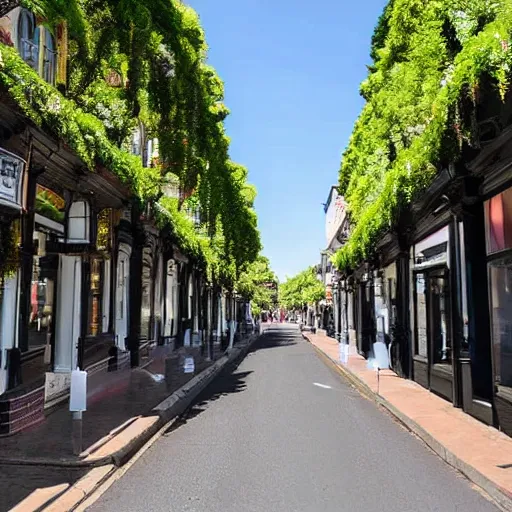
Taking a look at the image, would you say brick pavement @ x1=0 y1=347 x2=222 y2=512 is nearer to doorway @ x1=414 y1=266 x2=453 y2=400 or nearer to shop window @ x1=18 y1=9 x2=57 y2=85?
doorway @ x1=414 y1=266 x2=453 y2=400

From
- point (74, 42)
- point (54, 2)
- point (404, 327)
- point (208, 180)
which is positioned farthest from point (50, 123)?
point (404, 327)

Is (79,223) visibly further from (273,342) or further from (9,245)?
(273,342)

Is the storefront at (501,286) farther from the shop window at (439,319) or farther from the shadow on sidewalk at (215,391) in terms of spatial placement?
the shadow on sidewalk at (215,391)

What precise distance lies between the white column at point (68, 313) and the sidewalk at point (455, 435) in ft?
21.8

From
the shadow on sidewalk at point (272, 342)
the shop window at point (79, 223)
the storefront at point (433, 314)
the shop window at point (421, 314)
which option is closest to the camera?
the shop window at point (79, 223)

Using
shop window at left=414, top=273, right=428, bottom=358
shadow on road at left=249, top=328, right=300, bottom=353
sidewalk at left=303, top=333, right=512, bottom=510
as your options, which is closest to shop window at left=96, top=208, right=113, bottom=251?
sidewalk at left=303, top=333, right=512, bottom=510

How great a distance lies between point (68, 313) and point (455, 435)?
8225mm

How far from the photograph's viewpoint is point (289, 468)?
7.26 meters

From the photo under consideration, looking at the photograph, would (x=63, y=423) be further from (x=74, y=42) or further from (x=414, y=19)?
(x=414, y=19)

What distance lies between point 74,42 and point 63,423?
23.1ft

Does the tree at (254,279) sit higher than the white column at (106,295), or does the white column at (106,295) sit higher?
the tree at (254,279)

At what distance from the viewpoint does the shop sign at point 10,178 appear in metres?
7.76

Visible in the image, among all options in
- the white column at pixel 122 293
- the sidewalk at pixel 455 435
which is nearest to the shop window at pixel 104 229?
the white column at pixel 122 293

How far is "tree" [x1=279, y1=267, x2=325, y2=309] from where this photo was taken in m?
66.9
